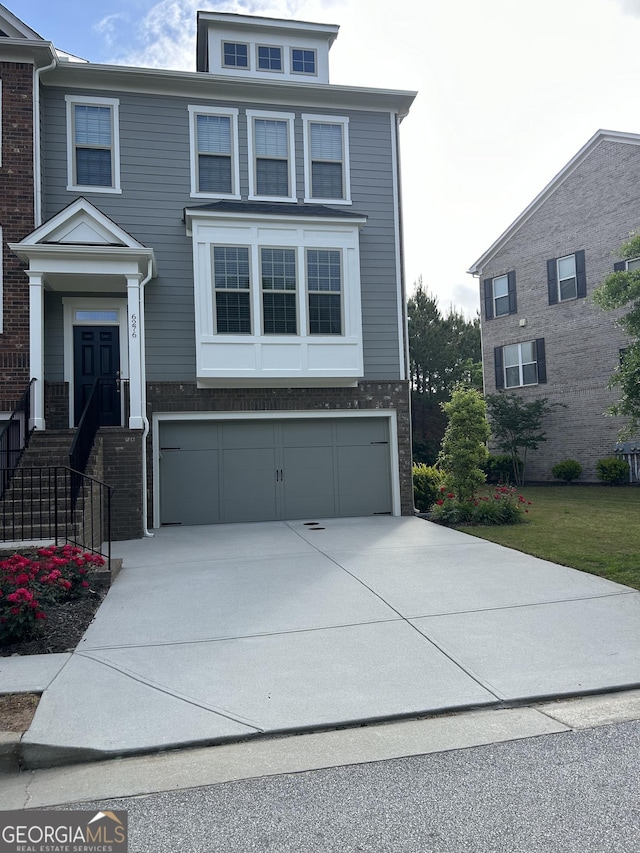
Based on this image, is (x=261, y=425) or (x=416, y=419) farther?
(x=416, y=419)

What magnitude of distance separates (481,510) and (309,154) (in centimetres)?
800

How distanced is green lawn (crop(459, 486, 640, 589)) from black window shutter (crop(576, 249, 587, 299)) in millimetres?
7316

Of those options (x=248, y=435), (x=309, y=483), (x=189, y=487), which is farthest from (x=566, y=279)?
(x=189, y=487)

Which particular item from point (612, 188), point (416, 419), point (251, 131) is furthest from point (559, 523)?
point (416, 419)

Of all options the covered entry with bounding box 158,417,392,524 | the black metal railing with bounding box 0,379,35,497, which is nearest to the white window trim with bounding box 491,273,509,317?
the covered entry with bounding box 158,417,392,524

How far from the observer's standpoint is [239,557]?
9023 mm

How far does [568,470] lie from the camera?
20766 mm

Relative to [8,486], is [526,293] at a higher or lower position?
higher

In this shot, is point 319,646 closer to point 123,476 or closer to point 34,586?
point 34,586

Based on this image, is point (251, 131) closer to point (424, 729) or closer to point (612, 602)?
point (612, 602)

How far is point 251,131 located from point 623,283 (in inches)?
317

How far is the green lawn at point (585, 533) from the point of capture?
803cm

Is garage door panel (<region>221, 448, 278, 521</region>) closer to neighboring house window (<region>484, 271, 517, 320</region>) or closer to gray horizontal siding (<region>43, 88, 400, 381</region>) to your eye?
gray horizontal siding (<region>43, 88, 400, 381</region>)
